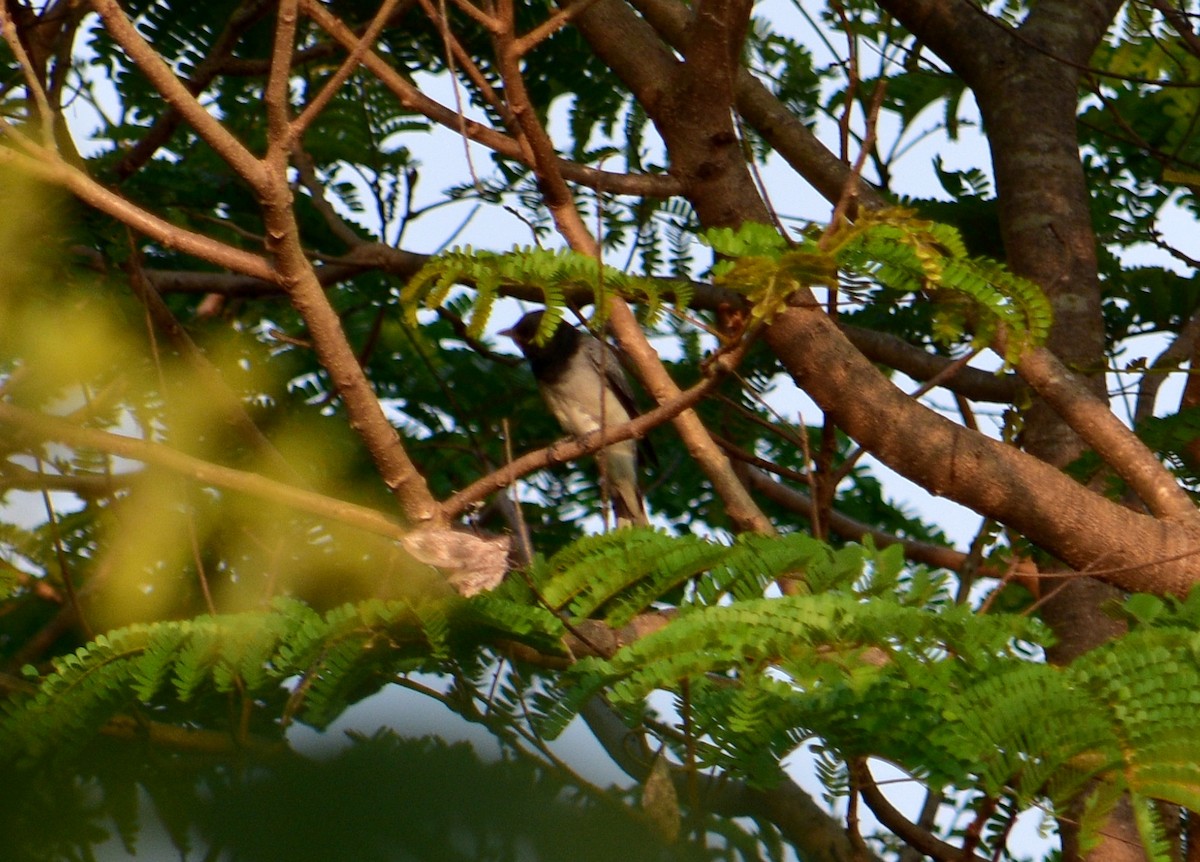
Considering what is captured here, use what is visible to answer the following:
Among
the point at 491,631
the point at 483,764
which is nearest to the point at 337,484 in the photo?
the point at 491,631

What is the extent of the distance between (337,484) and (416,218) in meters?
1.14

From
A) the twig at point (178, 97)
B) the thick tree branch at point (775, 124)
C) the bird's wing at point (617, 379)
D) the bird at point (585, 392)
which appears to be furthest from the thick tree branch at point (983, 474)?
the bird's wing at point (617, 379)

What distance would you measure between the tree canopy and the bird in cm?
15

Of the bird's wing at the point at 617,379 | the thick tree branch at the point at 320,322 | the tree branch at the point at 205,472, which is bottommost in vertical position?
the tree branch at the point at 205,472

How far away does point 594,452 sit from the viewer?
2.91 meters

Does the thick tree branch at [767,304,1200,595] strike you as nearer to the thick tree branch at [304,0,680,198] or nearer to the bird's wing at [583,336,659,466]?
the thick tree branch at [304,0,680,198]

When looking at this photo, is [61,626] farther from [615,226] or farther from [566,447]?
[615,226]

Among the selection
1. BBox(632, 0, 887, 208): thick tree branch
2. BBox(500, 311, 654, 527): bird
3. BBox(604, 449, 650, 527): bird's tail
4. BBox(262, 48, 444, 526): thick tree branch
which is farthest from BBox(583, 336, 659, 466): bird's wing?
BBox(262, 48, 444, 526): thick tree branch

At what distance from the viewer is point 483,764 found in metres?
1.25

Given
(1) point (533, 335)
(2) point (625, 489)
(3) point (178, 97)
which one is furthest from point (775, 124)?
(3) point (178, 97)

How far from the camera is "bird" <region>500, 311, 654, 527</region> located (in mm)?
5613

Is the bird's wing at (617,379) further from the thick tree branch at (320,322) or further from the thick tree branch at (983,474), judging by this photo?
the thick tree branch at (320,322)

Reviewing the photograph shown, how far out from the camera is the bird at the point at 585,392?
5.61 m

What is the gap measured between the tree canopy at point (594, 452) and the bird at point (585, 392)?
15 centimetres
